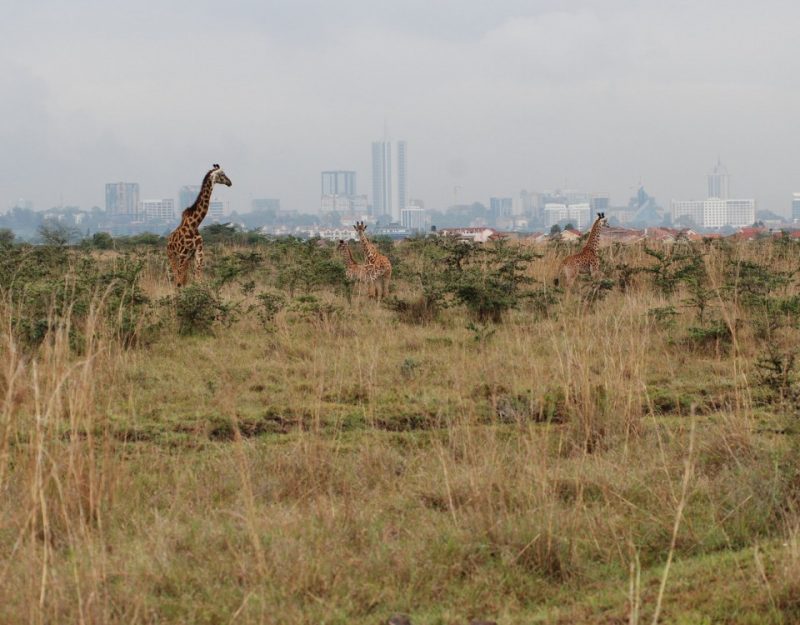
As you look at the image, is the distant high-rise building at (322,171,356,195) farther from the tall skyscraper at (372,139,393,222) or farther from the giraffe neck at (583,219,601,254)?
the giraffe neck at (583,219,601,254)

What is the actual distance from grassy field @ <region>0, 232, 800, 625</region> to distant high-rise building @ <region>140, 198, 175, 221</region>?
86526mm

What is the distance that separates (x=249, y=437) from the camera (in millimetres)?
6230

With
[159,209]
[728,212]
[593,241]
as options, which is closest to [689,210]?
[728,212]

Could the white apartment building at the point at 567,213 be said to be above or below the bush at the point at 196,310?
above

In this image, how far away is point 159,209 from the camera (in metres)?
99.4

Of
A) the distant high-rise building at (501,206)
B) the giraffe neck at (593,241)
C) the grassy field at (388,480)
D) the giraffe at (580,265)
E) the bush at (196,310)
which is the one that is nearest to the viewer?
the grassy field at (388,480)

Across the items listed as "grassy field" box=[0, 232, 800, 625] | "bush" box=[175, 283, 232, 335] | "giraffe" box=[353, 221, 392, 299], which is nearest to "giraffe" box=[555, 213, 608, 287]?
"giraffe" box=[353, 221, 392, 299]

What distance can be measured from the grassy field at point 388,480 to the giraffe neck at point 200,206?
12.4 feet

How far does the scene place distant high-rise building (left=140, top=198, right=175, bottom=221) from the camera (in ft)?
307

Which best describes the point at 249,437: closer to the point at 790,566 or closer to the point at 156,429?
the point at 156,429

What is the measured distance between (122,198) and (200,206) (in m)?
93.1

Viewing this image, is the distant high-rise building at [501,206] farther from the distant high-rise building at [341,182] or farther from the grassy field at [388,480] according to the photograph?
the grassy field at [388,480]

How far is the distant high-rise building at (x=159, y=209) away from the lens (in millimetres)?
93625

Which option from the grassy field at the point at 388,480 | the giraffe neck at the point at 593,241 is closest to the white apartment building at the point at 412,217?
the giraffe neck at the point at 593,241
